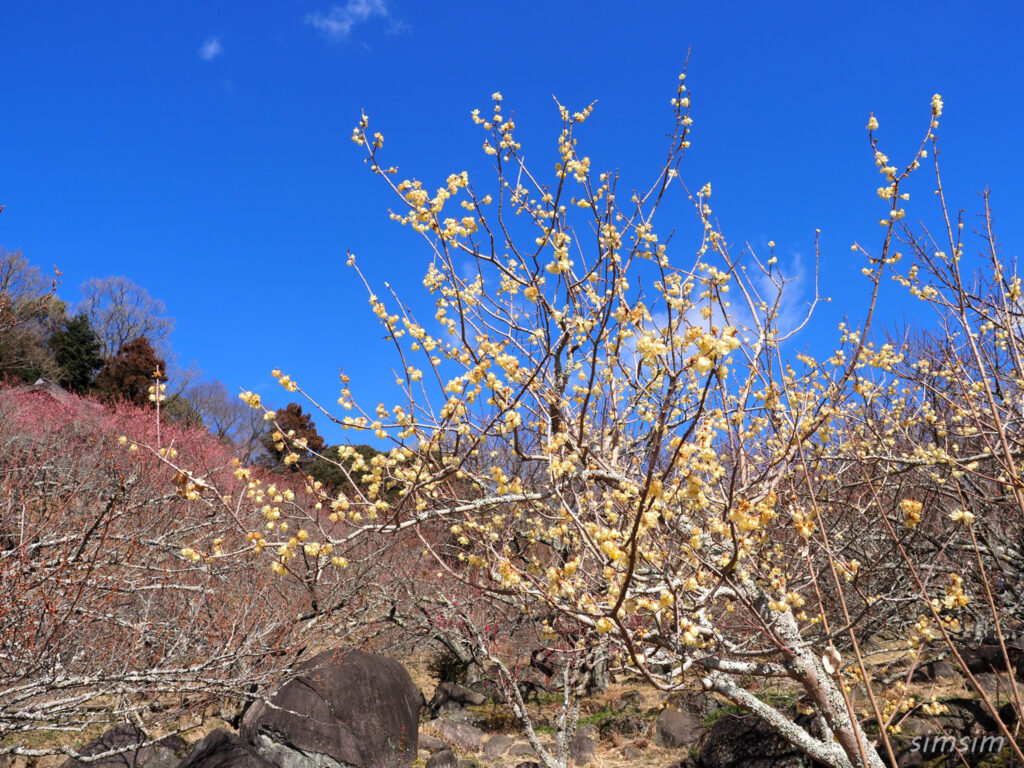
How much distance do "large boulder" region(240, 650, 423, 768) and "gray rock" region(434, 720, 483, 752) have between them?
908mm

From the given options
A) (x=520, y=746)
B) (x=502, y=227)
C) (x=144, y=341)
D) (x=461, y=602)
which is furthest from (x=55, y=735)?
(x=144, y=341)

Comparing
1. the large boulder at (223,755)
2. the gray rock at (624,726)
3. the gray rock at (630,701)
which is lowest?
the large boulder at (223,755)

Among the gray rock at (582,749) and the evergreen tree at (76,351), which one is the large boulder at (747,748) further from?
the evergreen tree at (76,351)

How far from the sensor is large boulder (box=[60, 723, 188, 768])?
725 centimetres

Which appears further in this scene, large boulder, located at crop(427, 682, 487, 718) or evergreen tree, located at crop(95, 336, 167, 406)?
evergreen tree, located at crop(95, 336, 167, 406)

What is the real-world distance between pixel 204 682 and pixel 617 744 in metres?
7.10

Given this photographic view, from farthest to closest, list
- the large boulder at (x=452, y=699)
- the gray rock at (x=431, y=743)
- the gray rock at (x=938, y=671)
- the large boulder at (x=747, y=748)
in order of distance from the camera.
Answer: the large boulder at (x=452, y=699)
the gray rock at (x=938, y=671)
the gray rock at (x=431, y=743)
the large boulder at (x=747, y=748)

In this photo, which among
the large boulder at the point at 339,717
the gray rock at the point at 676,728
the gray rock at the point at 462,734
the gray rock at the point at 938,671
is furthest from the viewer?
the gray rock at the point at 938,671

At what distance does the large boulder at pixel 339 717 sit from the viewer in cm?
861

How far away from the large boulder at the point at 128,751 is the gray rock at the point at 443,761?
343cm

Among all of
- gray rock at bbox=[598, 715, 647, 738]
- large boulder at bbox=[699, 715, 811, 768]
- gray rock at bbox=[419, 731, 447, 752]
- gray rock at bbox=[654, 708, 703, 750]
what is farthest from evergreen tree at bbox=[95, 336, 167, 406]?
large boulder at bbox=[699, 715, 811, 768]

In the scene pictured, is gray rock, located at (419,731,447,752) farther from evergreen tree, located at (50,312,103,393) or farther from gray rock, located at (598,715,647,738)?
evergreen tree, located at (50,312,103,393)

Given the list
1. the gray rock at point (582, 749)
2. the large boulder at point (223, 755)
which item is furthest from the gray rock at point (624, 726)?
the large boulder at point (223, 755)

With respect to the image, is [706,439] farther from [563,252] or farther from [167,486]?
[167,486]
